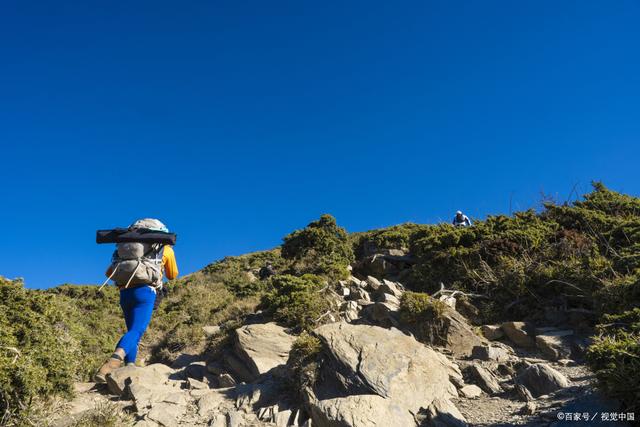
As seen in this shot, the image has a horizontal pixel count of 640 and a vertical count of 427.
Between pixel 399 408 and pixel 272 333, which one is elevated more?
pixel 272 333

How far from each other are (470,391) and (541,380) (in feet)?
2.79

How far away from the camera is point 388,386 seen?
15.4 ft

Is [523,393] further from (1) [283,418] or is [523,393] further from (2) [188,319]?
(2) [188,319]

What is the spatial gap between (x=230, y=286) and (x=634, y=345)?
13.4 meters

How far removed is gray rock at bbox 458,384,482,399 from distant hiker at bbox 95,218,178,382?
15.2 ft

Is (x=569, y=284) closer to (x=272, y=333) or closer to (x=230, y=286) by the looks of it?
(x=272, y=333)

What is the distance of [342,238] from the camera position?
16.4 m

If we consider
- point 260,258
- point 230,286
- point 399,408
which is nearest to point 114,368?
point 399,408

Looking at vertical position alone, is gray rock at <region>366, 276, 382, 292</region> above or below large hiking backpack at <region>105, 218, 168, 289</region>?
below

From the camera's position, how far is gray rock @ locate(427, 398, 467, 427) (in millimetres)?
4328

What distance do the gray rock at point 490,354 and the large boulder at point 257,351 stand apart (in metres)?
2.99

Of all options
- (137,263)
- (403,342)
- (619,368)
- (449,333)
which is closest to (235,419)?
(403,342)

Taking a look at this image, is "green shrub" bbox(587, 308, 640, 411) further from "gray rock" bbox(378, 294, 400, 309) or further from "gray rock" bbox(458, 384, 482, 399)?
"gray rock" bbox(378, 294, 400, 309)

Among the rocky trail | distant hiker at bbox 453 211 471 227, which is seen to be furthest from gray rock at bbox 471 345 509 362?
distant hiker at bbox 453 211 471 227
